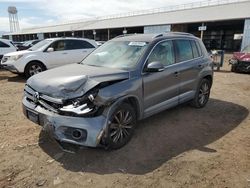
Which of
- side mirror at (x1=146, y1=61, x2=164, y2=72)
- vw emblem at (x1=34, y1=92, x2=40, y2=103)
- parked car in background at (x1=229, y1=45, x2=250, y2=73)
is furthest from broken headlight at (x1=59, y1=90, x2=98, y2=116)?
parked car in background at (x1=229, y1=45, x2=250, y2=73)

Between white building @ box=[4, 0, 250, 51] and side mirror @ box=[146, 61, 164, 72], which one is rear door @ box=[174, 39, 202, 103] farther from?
white building @ box=[4, 0, 250, 51]

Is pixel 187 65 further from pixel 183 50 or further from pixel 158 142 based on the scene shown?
pixel 158 142

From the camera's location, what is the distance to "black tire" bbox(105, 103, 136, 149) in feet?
12.7

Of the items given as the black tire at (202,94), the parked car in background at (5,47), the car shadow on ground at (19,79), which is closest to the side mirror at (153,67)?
the black tire at (202,94)

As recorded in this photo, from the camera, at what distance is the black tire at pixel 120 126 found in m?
3.87

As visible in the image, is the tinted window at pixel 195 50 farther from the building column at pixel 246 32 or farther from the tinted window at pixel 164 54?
the building column at pixel 246 32

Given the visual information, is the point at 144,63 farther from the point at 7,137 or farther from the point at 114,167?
the point at 7,137

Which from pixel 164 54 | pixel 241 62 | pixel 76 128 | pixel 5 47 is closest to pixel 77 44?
pixel 5 47

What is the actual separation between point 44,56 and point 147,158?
24.6 ft

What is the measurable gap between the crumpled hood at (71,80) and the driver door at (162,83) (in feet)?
1.96

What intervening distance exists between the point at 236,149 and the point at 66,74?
10.1ft

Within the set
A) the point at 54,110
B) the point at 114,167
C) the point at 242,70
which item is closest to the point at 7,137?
the point at 54,110

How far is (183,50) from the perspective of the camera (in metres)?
5.60

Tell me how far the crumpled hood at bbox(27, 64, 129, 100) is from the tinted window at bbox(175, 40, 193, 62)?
5.69 feet
